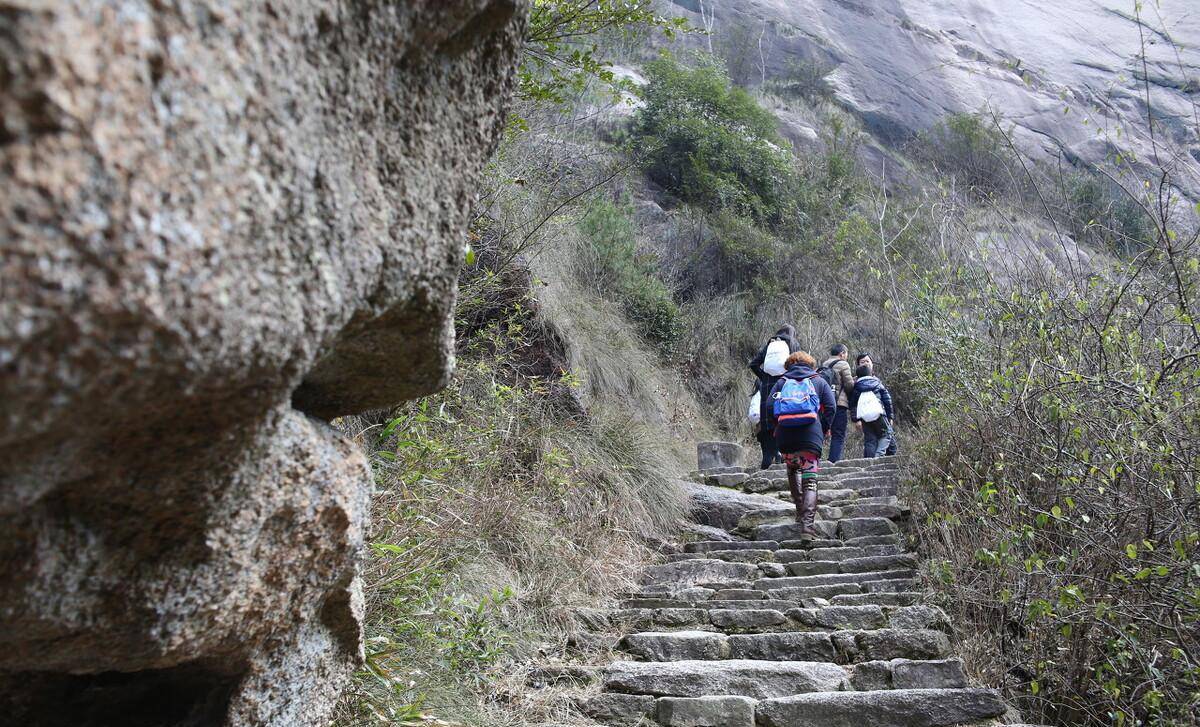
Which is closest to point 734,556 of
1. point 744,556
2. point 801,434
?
point 744,556

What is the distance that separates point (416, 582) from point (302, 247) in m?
2.39

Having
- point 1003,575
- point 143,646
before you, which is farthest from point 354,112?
point 1003,575

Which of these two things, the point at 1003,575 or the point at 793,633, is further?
the point at 793,633

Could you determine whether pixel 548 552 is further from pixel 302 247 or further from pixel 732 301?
pixel 732 301

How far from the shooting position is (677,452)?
938 cm

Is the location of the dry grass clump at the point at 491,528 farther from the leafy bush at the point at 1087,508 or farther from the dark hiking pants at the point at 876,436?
the dark hiking pants at the point at 876,436

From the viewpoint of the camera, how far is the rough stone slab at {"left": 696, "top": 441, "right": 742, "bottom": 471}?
10086mm

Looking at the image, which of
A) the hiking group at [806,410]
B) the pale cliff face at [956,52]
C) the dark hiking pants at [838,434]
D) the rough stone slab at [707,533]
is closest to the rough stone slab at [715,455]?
the hiking group at [806,410]

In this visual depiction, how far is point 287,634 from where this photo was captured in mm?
1729

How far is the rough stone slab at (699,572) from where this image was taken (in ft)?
19.7

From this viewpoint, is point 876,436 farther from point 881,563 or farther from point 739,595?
point 739,595

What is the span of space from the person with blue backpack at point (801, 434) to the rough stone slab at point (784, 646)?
2.01 meters

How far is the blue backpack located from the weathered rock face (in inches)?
196

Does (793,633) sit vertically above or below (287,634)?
below
